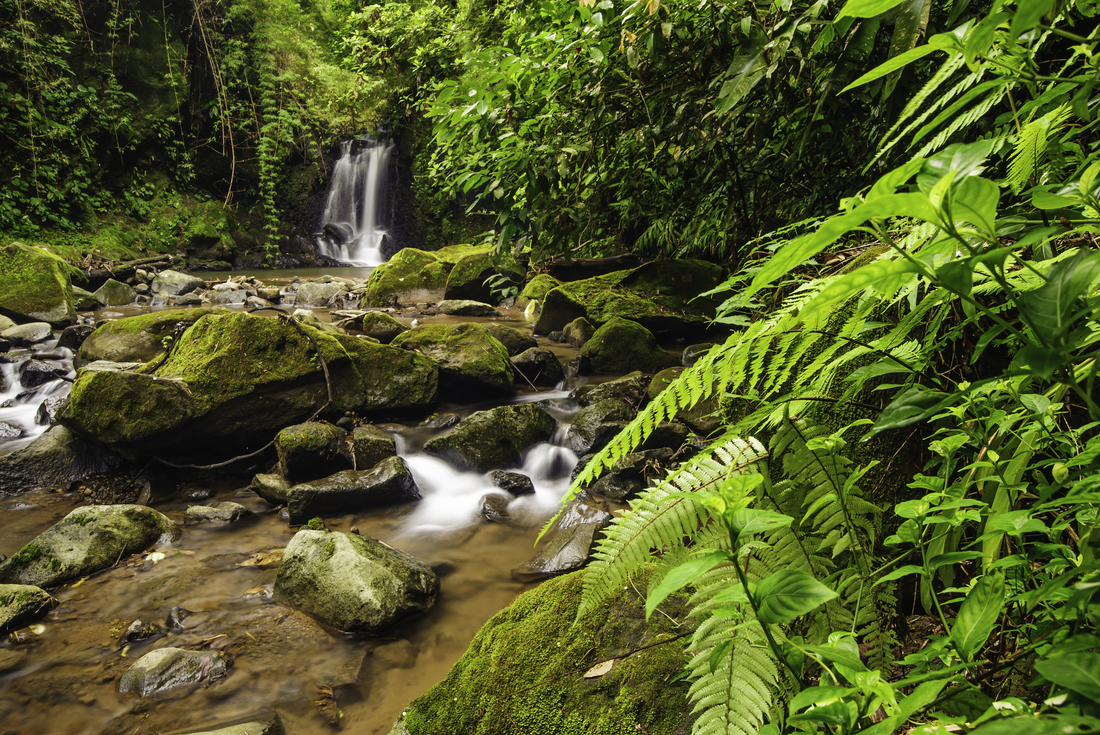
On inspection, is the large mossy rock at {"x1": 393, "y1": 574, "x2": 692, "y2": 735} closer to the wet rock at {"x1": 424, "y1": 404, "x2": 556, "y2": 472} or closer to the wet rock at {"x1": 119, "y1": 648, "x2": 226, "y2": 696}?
the wet rock at {"x1": 119, "y1": 648, "x2": 226, "y2": 696}

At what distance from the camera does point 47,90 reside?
1515 centimetres

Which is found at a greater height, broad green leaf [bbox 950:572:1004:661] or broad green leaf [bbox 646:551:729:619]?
broad green leaf [bbox 646:551:729:619]

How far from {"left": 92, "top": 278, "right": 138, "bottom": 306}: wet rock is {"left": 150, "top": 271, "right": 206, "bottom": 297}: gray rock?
560 millimetres

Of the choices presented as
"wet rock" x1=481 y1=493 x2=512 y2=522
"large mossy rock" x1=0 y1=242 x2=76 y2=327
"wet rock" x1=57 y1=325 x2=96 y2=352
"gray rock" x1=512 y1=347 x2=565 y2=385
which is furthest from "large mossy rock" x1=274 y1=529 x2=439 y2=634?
"large mossy rock" x1=0 y1=242 x2=76 y2=327

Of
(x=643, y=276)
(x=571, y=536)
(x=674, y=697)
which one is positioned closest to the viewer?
(x=674, y=697)

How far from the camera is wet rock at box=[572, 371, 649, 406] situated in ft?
18.9

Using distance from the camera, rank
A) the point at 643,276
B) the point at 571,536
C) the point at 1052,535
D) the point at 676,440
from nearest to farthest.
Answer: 1. the point at 1052,535
2. the point at 571,536
3. the point at 676,440
4. the point at 643,276

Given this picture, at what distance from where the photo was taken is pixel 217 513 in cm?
434

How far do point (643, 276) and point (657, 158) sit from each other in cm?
457

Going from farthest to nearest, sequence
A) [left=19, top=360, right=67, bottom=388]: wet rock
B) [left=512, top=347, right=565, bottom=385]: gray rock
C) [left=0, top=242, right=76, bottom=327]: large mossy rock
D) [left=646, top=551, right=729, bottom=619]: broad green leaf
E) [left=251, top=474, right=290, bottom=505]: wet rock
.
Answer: [left=0, top=242, right=76, bottom=327]: large mossy rock
[left=512, top=347, right=565, bottom=385]: gray rock
[left=19, top=360, right=67, bottom=388]: wet rock
[left=251, top=474, right=290, bottom=505]: wet rock
[left=646, top=551, right=729, bottom=619]: broad green leaf

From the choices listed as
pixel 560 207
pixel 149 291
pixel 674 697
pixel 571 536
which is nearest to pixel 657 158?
pixel 560 207

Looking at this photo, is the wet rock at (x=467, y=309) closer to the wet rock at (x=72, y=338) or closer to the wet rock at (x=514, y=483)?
the wet rock at (x=72, y=338)

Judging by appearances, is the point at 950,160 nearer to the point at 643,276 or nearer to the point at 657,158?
the point at 657,158

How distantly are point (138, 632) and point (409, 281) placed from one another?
32.0 feet
